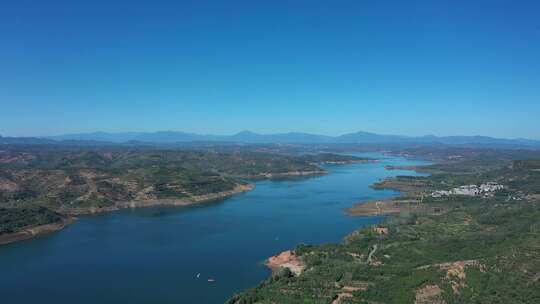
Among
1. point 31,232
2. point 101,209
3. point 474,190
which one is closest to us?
point 31,232

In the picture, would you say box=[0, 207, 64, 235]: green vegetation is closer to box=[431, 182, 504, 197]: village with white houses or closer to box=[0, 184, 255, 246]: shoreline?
box=[0, 184, 255, 246]: shoreline

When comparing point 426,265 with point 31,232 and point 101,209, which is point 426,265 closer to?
point 31,232

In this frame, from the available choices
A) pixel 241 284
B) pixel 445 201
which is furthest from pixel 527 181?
pixel 241 284

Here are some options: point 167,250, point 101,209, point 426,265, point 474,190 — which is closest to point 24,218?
point 101,209

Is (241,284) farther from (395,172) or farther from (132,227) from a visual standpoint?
(395,172)

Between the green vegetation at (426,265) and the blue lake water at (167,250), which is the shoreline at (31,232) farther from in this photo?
the green vegetation at (426,265)

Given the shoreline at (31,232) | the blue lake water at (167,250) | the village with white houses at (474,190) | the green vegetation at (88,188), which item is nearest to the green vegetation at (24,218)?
the green vegetation at (88,188)
